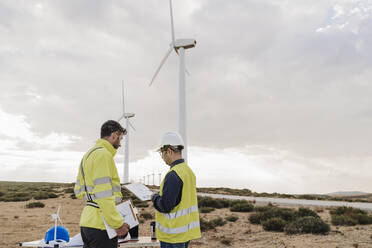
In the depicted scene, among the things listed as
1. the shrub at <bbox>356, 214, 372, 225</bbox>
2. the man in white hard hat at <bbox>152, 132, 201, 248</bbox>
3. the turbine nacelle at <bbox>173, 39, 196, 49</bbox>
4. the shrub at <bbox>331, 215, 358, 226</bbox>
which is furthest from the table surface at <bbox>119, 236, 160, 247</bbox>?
the turbine nacelle at <bbox>173, 39, 196, 49</bbox>

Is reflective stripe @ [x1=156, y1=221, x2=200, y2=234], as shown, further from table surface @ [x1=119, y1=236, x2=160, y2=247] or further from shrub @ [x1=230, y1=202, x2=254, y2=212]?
shrub @ [x1=230, y1=202, x2=254, y2=212]

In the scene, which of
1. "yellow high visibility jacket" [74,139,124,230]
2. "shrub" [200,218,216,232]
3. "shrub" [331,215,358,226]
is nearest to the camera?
"yellow high visibility jacket" [74,139,124,230]

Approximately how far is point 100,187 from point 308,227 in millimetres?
9507

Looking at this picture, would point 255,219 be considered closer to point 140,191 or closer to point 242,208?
point 242,208

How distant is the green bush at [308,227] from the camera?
10766 mm

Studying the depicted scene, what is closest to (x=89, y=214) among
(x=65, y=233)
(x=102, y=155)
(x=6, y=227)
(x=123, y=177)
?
(x=102, y=155)

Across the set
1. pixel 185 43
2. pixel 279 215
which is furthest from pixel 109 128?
pixel 185 43

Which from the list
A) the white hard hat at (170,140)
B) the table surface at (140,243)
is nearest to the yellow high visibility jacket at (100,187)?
the white hard hat at (170,140)

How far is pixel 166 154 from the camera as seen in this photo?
12.1ft

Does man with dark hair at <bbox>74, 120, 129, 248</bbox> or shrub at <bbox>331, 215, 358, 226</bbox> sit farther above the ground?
man with dark hair at <bbox>74, 120, 129, 248</bbox>

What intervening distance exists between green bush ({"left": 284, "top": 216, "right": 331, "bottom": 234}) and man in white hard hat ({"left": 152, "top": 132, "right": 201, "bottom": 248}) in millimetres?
8649

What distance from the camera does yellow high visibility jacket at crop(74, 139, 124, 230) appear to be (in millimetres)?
3322

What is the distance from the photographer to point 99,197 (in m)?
3.33

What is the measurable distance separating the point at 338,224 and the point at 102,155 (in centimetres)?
1145
